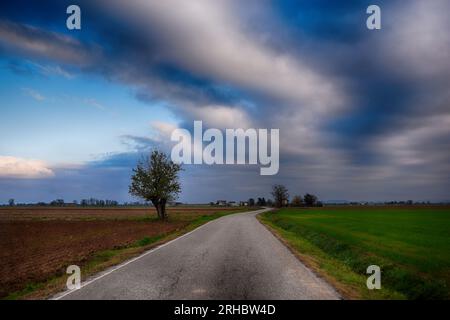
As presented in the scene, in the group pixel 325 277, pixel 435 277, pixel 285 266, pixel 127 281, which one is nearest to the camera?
pixel 127 281

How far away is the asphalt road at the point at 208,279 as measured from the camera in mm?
9219

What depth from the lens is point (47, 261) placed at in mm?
17422

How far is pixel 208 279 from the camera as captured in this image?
11.1 m

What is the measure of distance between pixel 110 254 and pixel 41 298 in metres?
9.82

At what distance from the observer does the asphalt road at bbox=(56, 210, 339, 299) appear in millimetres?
9219

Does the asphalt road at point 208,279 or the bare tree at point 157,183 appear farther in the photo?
the bare tree at point 157,183

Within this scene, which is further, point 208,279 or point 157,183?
point 157,183

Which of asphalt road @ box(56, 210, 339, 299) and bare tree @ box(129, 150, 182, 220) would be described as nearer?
asphalt road @ box(56, 210, 339, 299)
